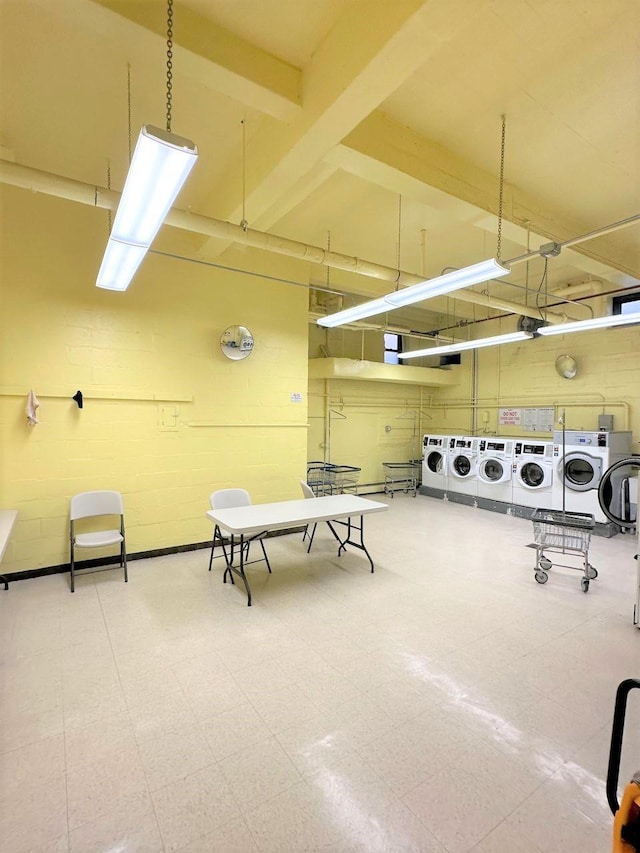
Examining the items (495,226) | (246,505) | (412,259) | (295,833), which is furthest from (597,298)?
(295,833)

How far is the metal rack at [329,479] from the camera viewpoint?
639 cm

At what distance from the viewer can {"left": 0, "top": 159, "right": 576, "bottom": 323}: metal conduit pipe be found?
2.46m

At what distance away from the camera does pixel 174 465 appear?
4.51m

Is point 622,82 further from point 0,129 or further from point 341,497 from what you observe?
point 0,129

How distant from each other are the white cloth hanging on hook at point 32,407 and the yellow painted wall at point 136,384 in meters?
0.09

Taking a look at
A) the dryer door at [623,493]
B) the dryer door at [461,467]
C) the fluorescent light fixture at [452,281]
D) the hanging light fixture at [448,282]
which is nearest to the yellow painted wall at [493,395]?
the dryer door at [623,493]

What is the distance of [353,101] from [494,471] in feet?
19.8

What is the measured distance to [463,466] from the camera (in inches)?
292

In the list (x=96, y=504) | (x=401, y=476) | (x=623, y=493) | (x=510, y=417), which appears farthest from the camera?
(x=401, y=476)

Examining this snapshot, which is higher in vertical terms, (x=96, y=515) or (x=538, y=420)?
(x=538, y=420)

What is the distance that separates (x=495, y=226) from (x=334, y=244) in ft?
6.50

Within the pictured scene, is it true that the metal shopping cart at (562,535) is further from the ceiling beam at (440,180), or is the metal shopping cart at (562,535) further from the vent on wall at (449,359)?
the vent on wall at (449,359)

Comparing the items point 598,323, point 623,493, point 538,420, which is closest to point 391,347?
point 538,420

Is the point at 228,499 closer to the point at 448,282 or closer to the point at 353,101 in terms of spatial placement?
the point at 448,282
